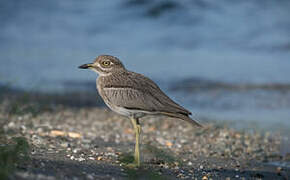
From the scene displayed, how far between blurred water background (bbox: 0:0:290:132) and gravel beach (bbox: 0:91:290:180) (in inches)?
57.9

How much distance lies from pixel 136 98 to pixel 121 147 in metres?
2.04

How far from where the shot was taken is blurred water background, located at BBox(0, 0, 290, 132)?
44.2 ft

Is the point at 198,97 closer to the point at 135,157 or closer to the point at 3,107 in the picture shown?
the point at 3,107

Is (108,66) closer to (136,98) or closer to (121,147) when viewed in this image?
(136,98)

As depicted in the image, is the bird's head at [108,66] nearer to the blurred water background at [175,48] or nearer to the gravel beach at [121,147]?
the gravel beach at [121,147]

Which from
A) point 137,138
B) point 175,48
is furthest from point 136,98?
point 175,48

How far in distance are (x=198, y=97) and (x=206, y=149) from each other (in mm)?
5643

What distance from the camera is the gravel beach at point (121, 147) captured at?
5.28 m

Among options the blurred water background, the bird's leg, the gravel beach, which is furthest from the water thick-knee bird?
the blurred water background

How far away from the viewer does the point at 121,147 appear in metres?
7.88

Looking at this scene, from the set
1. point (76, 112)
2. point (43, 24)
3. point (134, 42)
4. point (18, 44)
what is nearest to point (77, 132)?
point (76, 112)

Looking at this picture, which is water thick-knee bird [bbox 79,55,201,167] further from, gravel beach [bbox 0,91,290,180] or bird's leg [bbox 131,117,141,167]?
gravel beach [bbox 0,91,290,180]

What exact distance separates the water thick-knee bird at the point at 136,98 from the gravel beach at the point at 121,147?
0.47 meters

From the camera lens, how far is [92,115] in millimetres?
11070
